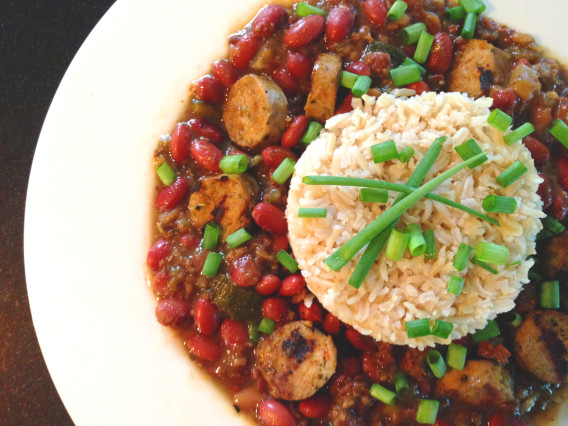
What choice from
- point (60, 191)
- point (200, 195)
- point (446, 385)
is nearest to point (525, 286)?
point (446, 385)

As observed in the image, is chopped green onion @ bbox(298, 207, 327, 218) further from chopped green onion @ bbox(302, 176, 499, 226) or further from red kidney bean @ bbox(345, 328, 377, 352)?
red kidney bean @ bbox(345, 328, 377, 352)

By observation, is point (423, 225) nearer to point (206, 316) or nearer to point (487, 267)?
point (487, 267)

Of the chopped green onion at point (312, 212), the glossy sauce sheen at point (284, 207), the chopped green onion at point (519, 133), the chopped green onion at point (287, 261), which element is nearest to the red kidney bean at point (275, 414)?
the glossy sauce sheen at point (284, 207)

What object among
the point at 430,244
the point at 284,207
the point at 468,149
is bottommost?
the point at 284,207

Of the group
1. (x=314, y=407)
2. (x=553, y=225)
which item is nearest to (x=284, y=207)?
(x=314, y=407)

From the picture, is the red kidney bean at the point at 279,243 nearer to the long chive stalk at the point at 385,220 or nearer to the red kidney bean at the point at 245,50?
the long chive stalk at the point at 385,220

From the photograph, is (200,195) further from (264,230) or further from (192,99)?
(192,99)
